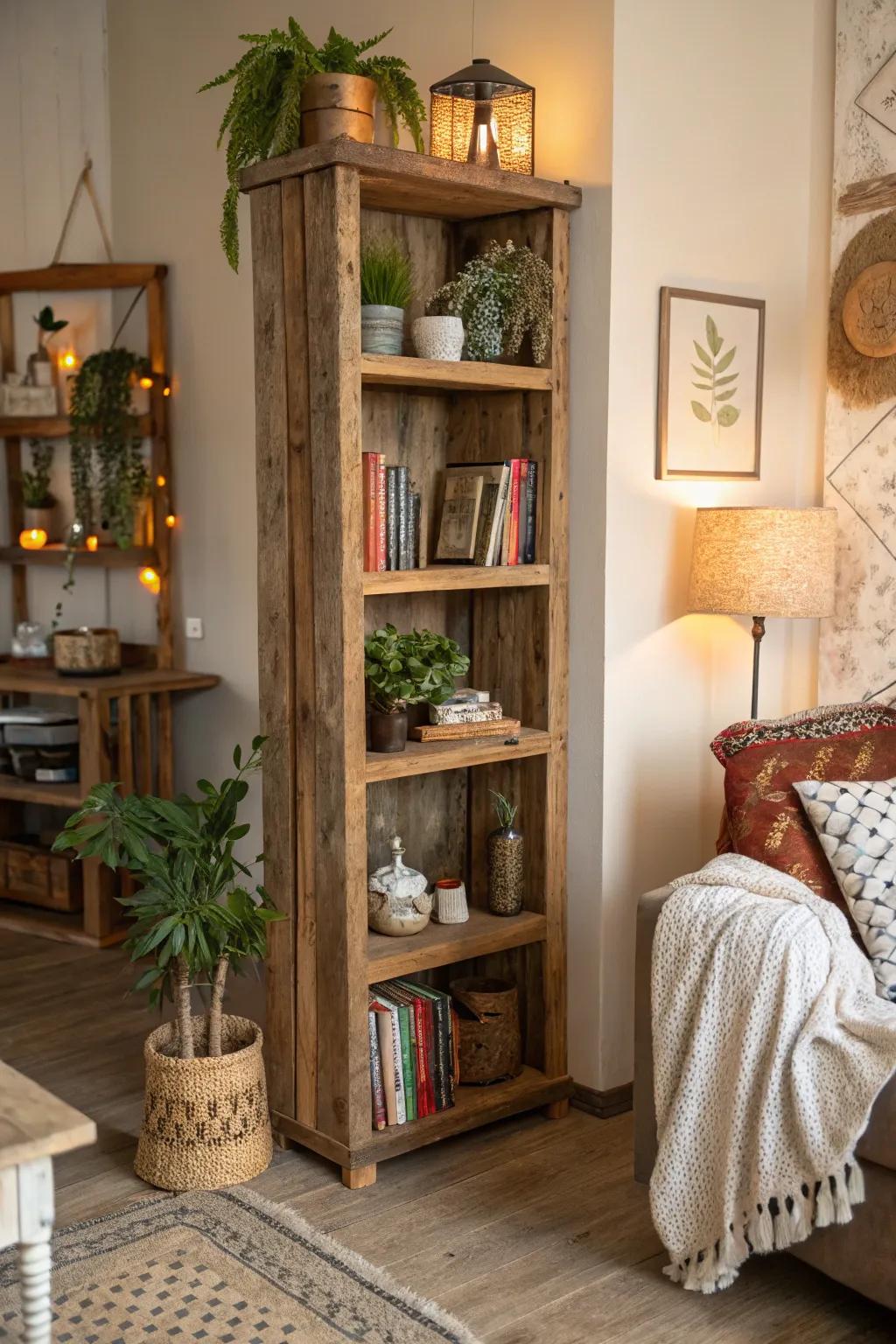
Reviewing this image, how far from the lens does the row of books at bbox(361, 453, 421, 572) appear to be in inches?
113

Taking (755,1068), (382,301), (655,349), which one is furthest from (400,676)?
(755,1068)

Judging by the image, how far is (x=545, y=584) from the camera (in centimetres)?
313

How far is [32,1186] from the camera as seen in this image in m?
1.82

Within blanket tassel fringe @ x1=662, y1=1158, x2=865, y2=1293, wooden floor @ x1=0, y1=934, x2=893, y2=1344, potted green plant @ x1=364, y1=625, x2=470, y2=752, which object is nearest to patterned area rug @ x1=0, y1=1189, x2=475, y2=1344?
wooden floor @ x1=0, y1=934, x2=893, y2=1344

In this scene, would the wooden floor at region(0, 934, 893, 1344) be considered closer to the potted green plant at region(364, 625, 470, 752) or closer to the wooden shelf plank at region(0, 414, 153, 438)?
the potted green plant at region(364, 625, 470, 752)

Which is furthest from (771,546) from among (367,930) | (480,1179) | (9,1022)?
(9,1022)

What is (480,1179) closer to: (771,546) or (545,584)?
(545,584)

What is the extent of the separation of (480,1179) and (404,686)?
41.1 inches

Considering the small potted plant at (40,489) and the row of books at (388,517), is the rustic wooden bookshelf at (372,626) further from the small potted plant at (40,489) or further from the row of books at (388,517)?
the small potted plant at (40,489)

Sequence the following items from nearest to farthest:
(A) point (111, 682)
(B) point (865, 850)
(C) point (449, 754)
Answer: (B) point (865, 850), (C) point (449, 754), (A) point (111, 682)

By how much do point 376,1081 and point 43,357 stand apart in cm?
314

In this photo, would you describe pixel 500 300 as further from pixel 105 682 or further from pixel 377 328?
pixel 105 682

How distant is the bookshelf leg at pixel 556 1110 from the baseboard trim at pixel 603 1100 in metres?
0.04

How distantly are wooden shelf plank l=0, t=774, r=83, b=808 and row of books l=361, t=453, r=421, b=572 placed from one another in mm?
1954
